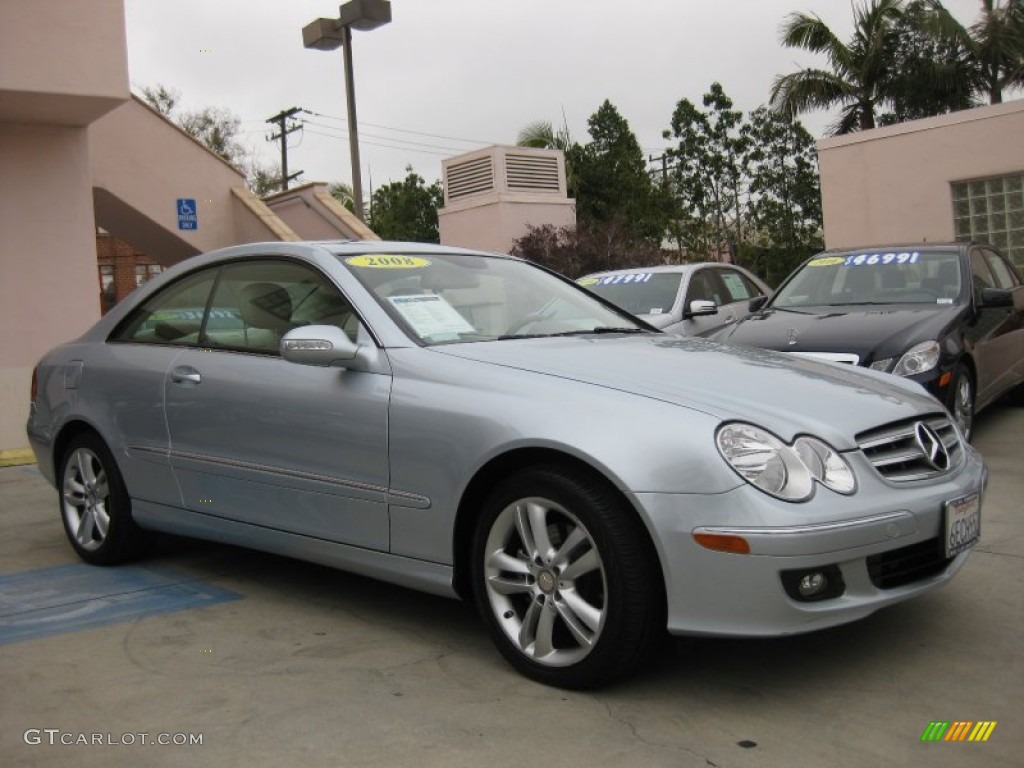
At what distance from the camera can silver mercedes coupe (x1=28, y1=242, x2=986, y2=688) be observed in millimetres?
3182

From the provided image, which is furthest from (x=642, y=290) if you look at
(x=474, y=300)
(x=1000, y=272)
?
(x=474, y=300)

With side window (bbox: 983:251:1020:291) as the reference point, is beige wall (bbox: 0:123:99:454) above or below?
above

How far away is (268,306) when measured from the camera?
15.2ft

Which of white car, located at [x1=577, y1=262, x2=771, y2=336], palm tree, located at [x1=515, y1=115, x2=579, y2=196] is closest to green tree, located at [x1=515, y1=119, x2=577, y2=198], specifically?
palm tree, located at [x1=515, y1=115, x2=579, y2=196]

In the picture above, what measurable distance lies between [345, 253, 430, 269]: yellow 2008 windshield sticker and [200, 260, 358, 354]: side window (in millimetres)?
162

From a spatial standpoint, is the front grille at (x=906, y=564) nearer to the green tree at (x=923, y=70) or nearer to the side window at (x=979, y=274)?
the side window at (x=979, y=274)

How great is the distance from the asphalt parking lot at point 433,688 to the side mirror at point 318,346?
40.8 inches

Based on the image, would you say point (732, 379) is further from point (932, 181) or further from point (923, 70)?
point (923, 70)

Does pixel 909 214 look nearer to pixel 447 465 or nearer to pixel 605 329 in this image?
pixel 605 329

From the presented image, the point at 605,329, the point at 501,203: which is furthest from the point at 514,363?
the point at 501,203

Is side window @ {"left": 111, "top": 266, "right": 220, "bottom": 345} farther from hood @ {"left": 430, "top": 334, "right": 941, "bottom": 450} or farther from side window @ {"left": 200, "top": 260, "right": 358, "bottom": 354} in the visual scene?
hood @ {"left": 430, "top": 334, "right": 941, "bottom": 450}

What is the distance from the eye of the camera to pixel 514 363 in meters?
3.79

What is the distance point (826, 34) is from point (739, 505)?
76.2 feet

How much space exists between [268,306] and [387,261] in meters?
0.55
